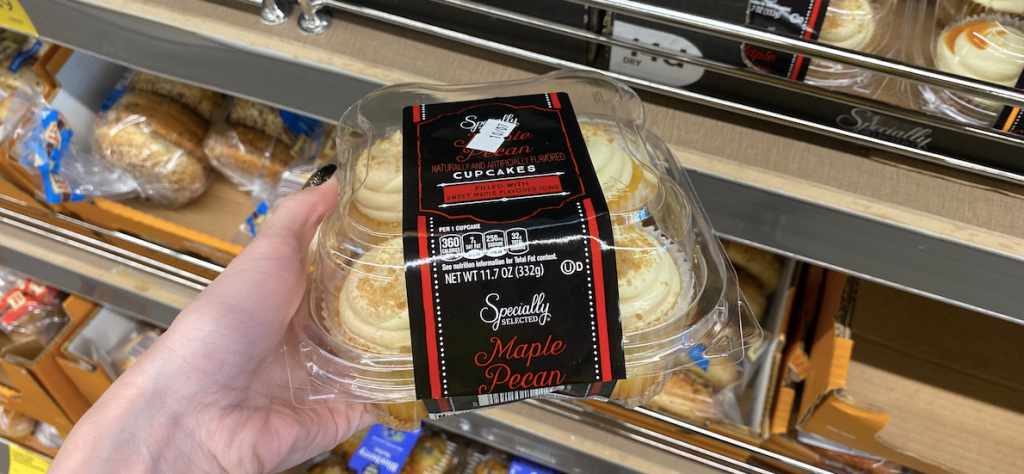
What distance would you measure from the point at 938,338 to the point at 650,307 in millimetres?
748

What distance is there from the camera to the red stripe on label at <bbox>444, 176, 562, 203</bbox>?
618 millimetres

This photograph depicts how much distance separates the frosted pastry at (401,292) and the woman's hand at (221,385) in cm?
12

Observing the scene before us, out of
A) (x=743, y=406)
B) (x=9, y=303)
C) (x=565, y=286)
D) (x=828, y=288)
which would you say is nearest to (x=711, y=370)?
(x=743, y=406)

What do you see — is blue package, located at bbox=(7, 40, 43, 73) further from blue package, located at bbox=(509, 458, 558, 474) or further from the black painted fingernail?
blue package, located at bbox=(509, 458, 558, 474)

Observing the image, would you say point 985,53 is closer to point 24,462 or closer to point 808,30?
point 808,30

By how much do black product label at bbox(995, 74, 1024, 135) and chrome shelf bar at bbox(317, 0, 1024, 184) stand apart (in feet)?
0.16

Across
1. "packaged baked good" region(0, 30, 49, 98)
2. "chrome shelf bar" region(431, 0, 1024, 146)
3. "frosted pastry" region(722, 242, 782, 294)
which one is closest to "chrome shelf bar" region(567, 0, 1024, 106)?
"chrome shelf bar" region(431, 0, 1024, 146)

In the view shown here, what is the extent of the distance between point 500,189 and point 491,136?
0.29 ft

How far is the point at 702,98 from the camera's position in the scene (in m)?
0.80

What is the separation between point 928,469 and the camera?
89 centimetres

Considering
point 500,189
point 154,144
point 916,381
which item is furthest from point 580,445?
point 154,144

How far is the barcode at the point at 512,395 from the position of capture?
648 millimetres

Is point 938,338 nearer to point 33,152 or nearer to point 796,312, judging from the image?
point 796,312

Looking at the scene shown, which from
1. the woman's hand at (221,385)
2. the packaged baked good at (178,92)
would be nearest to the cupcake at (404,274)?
the woman's hand at (221,385)
